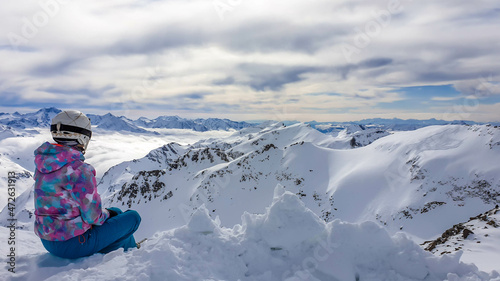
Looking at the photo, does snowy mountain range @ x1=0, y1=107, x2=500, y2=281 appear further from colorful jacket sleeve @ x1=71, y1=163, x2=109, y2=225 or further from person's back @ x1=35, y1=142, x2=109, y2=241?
colorful jacket sleeve @ x1=71, y1=163, x2=109, y2=225

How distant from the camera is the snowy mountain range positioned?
5699 mm

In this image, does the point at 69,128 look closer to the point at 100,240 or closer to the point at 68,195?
the point at 68,195

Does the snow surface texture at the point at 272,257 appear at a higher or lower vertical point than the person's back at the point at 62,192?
lower

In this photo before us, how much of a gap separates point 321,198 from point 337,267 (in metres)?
54.0

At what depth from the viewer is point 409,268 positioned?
574 centimetres

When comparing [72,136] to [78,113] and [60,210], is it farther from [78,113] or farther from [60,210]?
[60,210]

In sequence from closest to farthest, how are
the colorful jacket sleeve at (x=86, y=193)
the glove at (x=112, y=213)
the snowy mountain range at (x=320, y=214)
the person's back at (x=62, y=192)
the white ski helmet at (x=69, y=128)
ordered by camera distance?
1. the person's back at (x=62, y=192)
2. the colorful jacket sleeve at (x=86, y=193)
3. the white ski helmet at (x=69, y=128)
4. the snowy mountain range at (x=320, y=214)
5. the glove at (x=112, y=213)

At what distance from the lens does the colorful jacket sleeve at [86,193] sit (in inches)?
209

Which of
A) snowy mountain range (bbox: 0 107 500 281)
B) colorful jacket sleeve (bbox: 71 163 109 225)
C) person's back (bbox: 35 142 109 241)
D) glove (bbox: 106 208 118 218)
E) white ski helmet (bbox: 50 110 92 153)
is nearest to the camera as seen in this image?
person's back (bbox: 35 142 109 241)

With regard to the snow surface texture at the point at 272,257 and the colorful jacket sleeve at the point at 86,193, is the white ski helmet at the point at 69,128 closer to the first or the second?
the colorful jacket sleeve at the point at 86,193

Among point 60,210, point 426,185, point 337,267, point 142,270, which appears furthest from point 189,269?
point 426,185

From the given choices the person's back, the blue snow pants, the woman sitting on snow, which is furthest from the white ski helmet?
the blue snow pants

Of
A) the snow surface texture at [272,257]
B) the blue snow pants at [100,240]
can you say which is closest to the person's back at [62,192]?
the blue snow pants at [100,240]

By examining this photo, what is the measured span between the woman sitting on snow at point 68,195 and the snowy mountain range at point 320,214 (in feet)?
1.55
